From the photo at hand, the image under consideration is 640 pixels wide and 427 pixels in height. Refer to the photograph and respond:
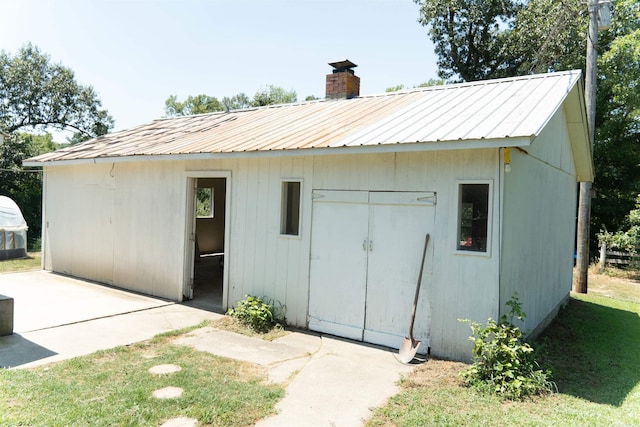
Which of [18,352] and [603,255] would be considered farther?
[603,255]

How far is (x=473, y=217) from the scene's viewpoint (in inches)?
208

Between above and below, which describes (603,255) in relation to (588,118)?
below

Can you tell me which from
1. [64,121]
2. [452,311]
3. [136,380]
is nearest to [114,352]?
[136,380]

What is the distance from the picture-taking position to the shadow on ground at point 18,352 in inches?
189

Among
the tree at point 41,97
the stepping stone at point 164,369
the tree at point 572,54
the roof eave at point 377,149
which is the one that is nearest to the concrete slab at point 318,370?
the stepping stone at point 164,369

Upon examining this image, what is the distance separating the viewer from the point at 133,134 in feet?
38.4

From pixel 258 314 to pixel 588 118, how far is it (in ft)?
32.4

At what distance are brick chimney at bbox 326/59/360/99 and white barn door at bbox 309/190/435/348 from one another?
4.23 meters

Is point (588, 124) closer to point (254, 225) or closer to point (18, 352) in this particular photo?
point (254, 225)

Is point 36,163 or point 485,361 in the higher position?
point 36,163

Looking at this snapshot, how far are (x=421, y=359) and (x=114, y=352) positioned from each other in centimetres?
377

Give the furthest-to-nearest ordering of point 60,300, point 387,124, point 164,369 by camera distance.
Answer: point 60,300 < point 387,124 < point 164,369

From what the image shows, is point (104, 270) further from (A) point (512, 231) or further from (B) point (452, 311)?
(A) point (512, 231)

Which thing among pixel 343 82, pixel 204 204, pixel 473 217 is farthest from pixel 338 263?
pixel 204 204
